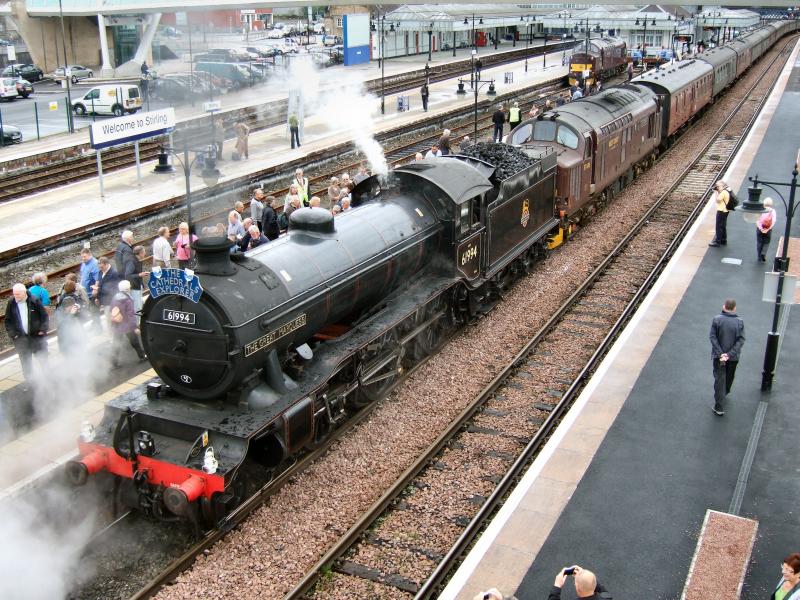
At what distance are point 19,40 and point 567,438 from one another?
57.9 meters

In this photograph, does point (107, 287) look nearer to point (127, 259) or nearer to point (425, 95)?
point (127, 259)

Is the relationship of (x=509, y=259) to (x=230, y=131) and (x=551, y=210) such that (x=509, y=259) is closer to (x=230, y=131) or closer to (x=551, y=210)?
(x=551, y=210)

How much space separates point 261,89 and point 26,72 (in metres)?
19.6

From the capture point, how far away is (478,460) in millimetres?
10039

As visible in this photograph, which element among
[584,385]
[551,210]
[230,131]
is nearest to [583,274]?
[551,210]

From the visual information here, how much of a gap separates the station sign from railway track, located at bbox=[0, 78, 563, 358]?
2.01 m

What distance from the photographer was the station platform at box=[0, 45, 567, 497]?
33.2 ft

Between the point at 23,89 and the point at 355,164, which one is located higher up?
the point at 23,89

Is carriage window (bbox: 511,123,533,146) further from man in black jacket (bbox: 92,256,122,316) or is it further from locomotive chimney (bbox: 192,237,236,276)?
locomotive chimney (bbox: 192,237,236,276)

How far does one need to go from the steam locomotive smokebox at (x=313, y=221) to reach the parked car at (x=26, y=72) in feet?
142

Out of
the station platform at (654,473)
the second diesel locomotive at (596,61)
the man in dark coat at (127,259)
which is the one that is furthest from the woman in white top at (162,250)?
the second diesel locomotive at (596,61)

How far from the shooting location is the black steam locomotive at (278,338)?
845 cm

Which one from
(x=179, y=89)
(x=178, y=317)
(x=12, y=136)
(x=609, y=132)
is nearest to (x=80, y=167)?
(x=12, y=136)

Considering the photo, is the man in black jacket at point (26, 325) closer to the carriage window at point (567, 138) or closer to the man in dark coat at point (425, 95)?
the carriage window at point (567, 138)
